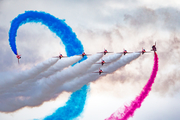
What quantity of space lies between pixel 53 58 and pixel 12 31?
1085 centimetres

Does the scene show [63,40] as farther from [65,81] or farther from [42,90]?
[42,90]

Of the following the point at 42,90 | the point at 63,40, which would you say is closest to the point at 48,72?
the point at 42,90

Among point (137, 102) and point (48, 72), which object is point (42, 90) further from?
point (137, 102)

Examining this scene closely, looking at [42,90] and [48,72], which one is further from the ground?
[48,72]

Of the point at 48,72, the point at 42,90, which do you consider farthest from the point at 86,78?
the point at 42,90

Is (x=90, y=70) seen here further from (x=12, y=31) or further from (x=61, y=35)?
(x=12, y=31)

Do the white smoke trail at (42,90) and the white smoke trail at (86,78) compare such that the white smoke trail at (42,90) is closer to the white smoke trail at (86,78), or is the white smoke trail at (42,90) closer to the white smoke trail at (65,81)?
the white smoke trail at (65,81)

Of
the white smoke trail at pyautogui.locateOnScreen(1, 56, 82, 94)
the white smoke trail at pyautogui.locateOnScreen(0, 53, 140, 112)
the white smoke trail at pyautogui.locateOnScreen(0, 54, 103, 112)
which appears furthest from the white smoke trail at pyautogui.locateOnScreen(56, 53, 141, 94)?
the white smoke trail at pyautogui.locateOnScreen(1, 56, 82, 94)

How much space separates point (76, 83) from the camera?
439ft


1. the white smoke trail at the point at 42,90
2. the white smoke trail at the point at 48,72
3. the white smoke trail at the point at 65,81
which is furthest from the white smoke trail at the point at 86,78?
the white smoke trail at the point at 48,72

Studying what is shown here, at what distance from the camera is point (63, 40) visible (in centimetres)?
13338

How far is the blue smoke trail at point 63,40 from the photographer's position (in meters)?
132

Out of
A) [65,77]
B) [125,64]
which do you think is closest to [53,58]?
[65,77]

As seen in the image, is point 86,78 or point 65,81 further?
point 65,81
